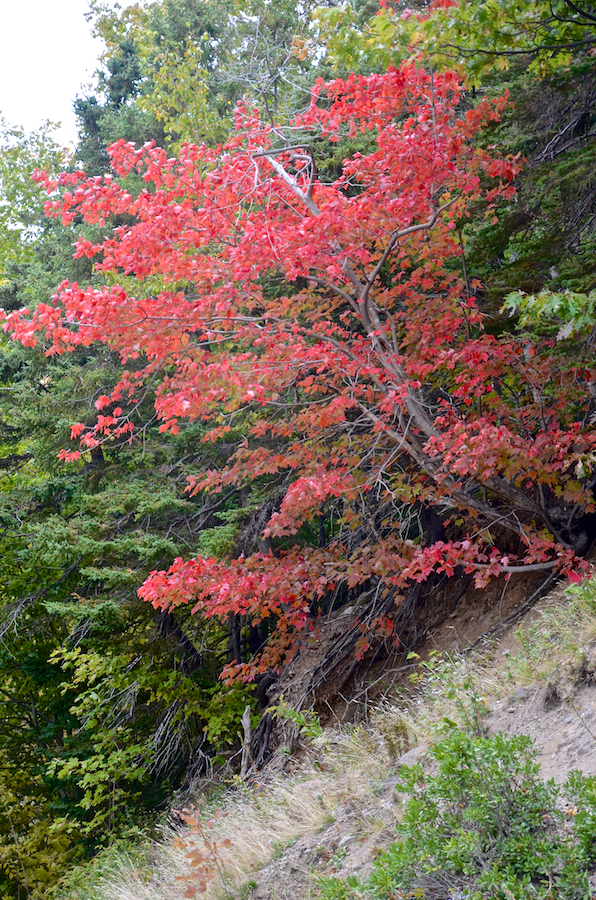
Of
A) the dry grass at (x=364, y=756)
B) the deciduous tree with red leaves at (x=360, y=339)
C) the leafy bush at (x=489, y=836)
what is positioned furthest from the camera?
the deciduous tree with red leaves at (x=360, y=339)

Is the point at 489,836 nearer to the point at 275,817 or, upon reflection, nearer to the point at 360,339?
the point at 275,817

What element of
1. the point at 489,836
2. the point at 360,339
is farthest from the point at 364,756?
the point at 360,339

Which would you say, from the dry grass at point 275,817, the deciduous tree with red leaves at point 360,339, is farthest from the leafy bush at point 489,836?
the deciduous tree with red leaves at point 360,339

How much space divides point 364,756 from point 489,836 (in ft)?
7.79

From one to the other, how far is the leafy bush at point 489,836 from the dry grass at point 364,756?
2.17 ft

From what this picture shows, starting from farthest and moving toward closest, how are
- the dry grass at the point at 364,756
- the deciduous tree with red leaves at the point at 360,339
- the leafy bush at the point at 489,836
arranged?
1. the deciduous tree with red leaves at the point at 360,339
2. the dry grass at the point at 364,756
3. the leafy bush at the point at 489,836

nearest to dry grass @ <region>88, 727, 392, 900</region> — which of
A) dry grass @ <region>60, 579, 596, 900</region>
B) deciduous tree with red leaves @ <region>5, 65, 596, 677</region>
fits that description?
dry grass @ <region>60, 579, 596, 900</region>

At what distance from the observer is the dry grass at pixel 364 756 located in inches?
189

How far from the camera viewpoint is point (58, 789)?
13.1 metres

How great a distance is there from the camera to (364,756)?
217 inches

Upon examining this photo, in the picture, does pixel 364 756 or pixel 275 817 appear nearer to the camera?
pixel 275 817

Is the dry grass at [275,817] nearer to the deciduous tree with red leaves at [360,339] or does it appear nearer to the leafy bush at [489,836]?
the leafy bush at [489,836]

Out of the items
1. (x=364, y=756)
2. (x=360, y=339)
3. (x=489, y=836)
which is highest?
(x=360, y=339)

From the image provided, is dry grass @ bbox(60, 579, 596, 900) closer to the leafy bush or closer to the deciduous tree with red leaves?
the leafy bush
